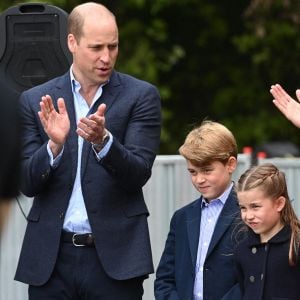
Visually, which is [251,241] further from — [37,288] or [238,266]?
[37,288]

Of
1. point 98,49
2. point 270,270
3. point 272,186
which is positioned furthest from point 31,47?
point 270,270

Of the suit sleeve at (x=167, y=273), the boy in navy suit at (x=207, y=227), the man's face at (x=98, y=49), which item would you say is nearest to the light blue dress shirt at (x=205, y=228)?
the boy in navy suit at (x=207, y=227)

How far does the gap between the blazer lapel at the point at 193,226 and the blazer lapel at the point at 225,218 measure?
3.1 inches

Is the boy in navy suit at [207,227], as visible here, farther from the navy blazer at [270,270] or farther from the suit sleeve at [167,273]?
the navy blazer at [270,270]

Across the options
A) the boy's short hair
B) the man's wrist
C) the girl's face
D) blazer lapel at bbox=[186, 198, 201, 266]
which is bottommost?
blazer lapel at bbox=[186, 198, 201, 266]

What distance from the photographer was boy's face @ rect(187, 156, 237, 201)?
5.44 metres

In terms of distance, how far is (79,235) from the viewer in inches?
214

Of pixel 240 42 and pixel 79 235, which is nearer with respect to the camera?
pixel 79 235

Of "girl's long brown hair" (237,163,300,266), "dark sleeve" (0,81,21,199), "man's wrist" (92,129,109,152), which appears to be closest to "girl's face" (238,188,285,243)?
"girl's long brown hair" (237,163,300,266)

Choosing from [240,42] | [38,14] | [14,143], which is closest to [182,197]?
[38,14]

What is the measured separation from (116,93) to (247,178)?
0.75 metres

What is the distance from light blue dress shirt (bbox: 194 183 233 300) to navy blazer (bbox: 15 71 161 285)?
0.23 meters

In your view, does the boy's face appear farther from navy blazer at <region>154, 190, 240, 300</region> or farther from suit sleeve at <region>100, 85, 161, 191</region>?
suit sleeve at <region>100, 85, 161, 191</region>

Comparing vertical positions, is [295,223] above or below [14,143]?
below
